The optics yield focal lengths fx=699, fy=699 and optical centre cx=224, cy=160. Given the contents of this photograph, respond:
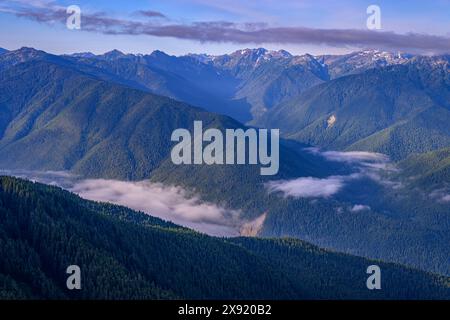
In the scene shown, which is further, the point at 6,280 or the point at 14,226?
the point at 14,226

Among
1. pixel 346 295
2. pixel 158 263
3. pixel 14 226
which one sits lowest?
pixel 346 295

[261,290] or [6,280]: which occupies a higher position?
[6,280]

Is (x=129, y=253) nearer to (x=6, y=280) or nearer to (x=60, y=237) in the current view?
(x=60, y=237)
